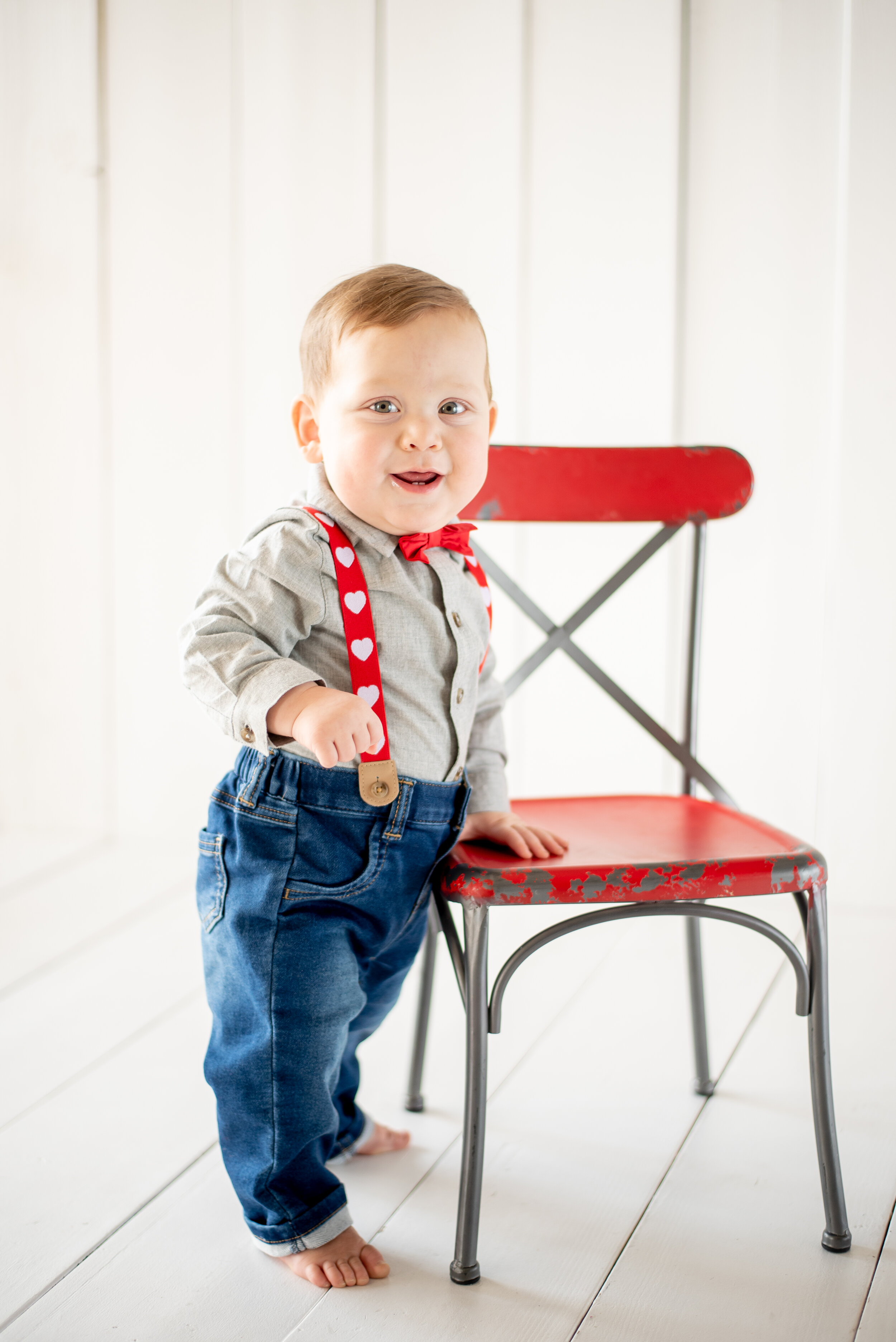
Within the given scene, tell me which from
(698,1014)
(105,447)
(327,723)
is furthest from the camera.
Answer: (105,447)

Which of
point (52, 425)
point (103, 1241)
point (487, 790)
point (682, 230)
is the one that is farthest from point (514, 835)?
point (52, 425)

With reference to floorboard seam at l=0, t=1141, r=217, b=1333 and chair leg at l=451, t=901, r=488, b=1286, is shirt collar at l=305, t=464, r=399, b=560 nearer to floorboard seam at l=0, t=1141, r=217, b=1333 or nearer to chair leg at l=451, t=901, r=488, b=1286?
chair leg at l=451, t=901, r=488, b=1286

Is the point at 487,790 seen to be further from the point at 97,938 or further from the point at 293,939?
the point at 97,938

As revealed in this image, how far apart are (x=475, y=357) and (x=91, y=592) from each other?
4.76 feet

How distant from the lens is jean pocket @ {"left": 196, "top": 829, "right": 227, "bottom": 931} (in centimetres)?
102

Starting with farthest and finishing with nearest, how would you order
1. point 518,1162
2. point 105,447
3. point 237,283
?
1. point 105,447
2. point 237,283
3. point 518,1162

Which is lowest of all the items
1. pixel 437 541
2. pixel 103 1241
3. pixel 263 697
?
pixel 103 1241

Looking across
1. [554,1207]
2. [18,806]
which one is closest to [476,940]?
[554,1207]

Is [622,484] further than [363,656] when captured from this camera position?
Yes

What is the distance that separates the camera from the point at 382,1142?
1.26m

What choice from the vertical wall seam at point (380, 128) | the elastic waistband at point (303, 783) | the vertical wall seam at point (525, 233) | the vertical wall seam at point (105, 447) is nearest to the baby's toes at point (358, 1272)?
the elastic waistband at point (303, 783)

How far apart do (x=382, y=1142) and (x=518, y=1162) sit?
143mm

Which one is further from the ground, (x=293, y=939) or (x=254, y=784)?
(x=254, y=784)

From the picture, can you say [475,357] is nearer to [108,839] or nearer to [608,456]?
[608,456]
